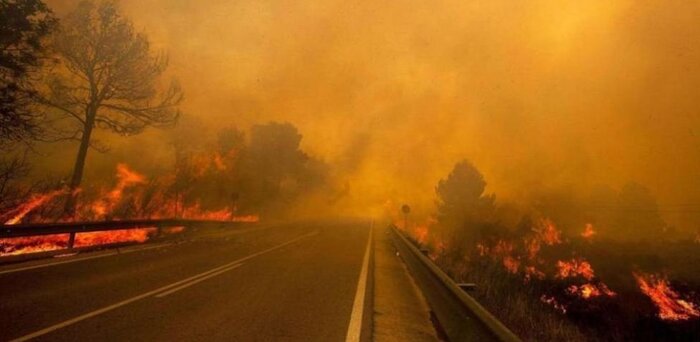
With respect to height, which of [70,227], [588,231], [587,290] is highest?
[588,231]

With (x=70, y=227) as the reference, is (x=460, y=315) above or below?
below

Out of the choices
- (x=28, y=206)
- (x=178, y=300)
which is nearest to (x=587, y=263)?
(x=28, y=206)

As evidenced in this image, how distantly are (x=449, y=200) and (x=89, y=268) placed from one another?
280ft

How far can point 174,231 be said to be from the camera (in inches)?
930

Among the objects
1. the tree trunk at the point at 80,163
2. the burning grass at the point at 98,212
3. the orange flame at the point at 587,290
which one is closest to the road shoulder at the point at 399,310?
the burning grass at the point at 98,212

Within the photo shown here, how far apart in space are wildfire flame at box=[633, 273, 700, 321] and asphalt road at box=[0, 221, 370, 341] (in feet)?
224

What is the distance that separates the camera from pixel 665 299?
78.9 meters

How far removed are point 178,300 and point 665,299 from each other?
96872 mm

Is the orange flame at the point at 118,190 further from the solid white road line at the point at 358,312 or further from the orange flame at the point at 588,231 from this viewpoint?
the orange flame at the point at 588,231

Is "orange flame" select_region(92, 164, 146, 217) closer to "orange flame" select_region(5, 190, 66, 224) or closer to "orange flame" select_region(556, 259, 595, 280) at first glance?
"orange flame" select_region(5, 190, 66, 224)

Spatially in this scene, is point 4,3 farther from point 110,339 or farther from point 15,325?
point 110,339

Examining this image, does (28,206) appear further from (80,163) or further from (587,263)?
(587,263)

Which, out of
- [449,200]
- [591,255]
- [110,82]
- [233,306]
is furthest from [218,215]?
[591,255]

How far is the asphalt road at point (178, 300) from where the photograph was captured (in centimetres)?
527
